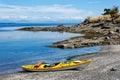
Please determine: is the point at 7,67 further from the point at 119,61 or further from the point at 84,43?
the point at 84,43

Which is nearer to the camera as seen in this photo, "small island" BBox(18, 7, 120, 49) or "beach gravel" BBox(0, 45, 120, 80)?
"beach gravel" BBox(0, 45, 120, 80)

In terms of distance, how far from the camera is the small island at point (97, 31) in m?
72.4

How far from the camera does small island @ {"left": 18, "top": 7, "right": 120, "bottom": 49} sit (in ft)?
237

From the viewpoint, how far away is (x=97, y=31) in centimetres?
11312

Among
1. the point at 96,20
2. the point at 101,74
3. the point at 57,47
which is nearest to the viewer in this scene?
the point at 101,74

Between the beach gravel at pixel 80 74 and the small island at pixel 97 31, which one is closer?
the beach gravel at pixel 80 74

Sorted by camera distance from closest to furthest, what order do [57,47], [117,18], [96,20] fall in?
[57,47], [117,18], [96,20]

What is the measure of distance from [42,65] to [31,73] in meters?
2.14

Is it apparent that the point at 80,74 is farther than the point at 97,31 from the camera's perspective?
No

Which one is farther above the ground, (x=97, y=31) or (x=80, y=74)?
(x=97, y=31)

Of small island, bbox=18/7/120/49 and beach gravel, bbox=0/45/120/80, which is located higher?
small island, bbox=18/7/120/49

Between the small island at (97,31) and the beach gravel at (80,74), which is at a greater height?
the small island at (97,31)

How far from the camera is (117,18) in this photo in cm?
14438

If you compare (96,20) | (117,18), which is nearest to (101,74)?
(117,18)
